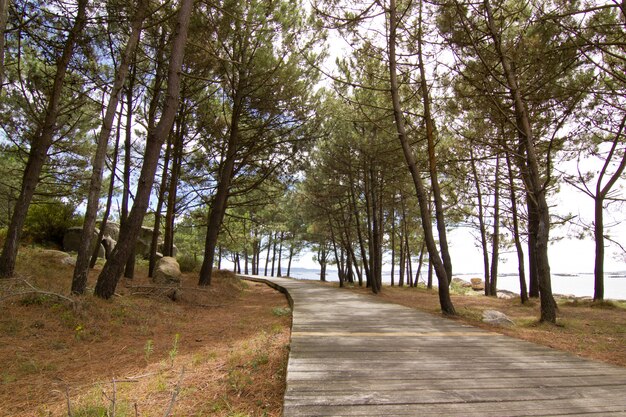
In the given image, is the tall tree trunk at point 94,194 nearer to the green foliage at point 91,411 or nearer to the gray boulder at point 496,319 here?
the green foliage at point 91,411

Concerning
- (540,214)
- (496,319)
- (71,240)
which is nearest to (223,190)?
(71,240)

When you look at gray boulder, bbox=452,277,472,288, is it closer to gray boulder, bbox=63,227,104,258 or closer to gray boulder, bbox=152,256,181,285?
gray boulder, bbox=152,256,181,285

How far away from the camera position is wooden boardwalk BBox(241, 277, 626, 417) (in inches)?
83.0

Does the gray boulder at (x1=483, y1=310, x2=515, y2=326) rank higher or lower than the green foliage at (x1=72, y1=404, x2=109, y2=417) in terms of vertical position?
higher

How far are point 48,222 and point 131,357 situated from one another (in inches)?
497

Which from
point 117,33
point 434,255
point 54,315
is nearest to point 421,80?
point 434,255

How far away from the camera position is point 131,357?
3.74m

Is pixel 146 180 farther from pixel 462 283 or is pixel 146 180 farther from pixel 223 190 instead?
pixel 462 283

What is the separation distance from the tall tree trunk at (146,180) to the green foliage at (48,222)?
9427 millimetres

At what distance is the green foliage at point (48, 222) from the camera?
12.9 m

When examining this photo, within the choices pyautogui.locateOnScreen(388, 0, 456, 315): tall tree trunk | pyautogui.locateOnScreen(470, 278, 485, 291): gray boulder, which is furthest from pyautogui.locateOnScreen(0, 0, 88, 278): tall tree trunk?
pyautogui.locateOnScreen(470, 278, 485, 291): gray boulder

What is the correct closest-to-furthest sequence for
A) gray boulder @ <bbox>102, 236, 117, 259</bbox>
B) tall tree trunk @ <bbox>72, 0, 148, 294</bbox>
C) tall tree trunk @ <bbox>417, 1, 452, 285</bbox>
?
tall tree trunk @ <bbox>72, 0, 148, 294</bbox> → tall tree trunk @ <bbox>417, 1, 452, 285</bbox> → gray boulder @ <bbox>102, 236, 117, 259</bbox>

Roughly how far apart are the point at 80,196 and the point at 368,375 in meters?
13.8

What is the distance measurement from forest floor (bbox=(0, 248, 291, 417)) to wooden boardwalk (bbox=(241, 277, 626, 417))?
345 millimetres
